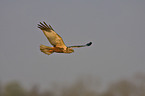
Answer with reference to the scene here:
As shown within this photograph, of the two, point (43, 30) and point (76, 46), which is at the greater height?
point (43, 30)

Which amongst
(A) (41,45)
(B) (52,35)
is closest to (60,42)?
(B) (52,35)

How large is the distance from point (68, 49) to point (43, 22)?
1.14 meters

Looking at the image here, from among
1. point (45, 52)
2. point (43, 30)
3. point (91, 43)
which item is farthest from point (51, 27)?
point (91, 43)

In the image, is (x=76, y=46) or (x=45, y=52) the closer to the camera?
(x=76, y=46)

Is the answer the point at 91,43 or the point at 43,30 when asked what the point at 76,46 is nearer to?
the point at 91,43

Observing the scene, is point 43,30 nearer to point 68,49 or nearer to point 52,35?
point 52,35

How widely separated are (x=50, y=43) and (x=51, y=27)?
437mm

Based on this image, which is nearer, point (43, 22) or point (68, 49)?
point (68, 49)

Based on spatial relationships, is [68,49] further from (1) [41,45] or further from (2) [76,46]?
(1) [41,45]

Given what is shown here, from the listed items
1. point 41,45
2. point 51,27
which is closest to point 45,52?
point 41,45

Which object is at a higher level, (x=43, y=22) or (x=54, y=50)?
(x=43, y=22)

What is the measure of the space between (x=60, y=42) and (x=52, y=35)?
0.28 metres

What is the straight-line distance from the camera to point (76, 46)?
5.96 m

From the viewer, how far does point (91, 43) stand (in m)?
6.54
